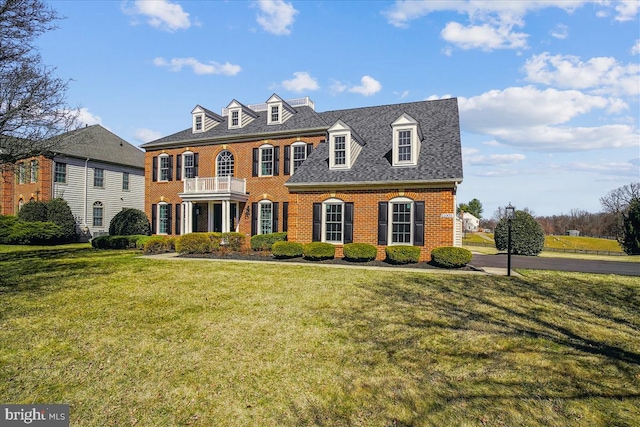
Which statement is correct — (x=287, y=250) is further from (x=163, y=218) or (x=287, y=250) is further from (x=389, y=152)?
(x=163, y=218)

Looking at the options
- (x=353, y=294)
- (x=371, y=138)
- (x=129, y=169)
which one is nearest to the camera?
(x=353, y=294)

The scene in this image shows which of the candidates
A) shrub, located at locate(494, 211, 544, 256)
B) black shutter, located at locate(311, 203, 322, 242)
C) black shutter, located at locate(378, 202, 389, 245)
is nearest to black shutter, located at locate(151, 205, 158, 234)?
black shutter, located at locate(311, 203, 322, 242)

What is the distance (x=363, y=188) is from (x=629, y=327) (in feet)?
35.4

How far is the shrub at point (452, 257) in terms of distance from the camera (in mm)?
13680

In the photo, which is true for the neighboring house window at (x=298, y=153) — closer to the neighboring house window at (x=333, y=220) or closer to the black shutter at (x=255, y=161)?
the black shutter at (x=255, y=161)

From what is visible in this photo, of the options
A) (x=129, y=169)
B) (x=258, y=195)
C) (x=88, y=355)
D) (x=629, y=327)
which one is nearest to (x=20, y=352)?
(x=88, y=355)

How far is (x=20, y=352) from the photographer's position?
5.61 meters

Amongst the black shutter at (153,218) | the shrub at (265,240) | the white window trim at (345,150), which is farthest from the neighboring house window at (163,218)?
the white window trim at (345,150)

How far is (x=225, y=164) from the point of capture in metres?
23.5

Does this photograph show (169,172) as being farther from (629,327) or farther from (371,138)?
(629,327)

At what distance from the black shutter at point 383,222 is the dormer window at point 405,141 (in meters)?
2.22

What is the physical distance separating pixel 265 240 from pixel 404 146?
29.3ft

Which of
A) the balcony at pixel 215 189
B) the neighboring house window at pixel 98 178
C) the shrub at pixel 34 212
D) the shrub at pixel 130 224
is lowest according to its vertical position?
the shrub at pixel 130 224

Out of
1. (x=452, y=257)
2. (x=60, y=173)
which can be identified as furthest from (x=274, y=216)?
(x=60, y=173)
